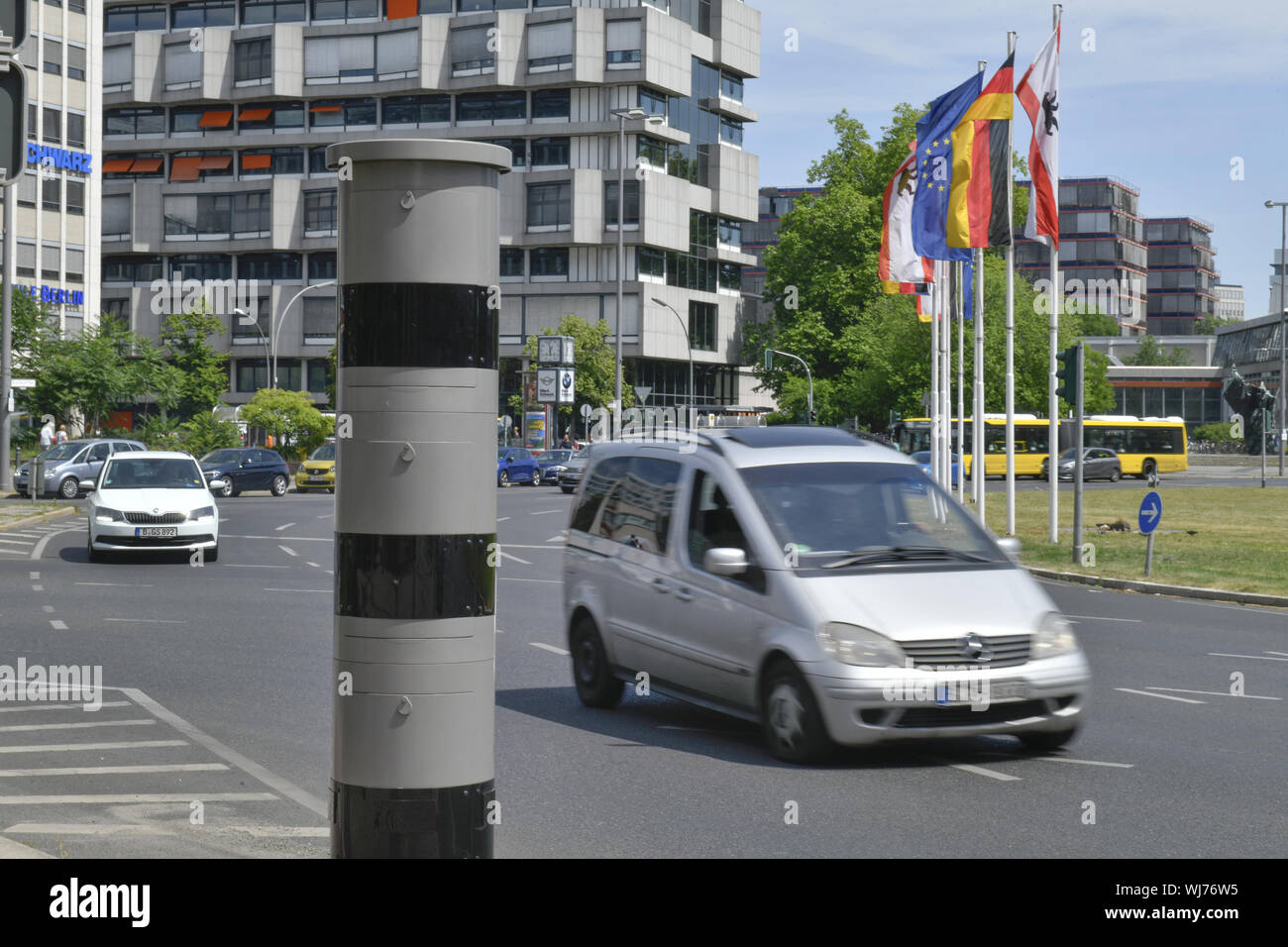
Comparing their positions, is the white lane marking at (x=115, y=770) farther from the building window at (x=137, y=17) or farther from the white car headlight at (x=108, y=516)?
the building window at (x=137, y=17)

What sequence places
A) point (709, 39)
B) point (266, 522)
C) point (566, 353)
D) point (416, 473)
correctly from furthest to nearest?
point (709, 39)
point (566, 353)
point (266, 522)
point (416, 473)

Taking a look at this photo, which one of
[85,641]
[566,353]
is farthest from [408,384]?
[566,353]

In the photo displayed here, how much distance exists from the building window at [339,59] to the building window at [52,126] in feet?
47.7

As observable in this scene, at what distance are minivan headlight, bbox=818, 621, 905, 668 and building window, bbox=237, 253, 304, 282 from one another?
286ft

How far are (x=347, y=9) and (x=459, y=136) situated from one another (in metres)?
11.1

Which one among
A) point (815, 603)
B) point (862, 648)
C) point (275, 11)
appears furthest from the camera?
point (275, 11)

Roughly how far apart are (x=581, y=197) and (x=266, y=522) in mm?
53907

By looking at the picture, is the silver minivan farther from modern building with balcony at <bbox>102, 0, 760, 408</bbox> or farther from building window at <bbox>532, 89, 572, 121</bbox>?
building window at <bbox>532, 89, 572, 121</bbox>

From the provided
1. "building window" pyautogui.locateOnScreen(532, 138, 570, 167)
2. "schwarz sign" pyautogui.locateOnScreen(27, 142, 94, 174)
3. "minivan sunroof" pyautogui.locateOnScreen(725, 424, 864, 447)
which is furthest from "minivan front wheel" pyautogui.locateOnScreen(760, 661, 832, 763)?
"building window" pyautogui.locateOnScreen(532, 138, 570, 167)

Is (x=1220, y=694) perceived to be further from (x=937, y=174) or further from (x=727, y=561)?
(x=937, y=174)

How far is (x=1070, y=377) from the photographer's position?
23.3 metres

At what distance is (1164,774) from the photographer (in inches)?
332

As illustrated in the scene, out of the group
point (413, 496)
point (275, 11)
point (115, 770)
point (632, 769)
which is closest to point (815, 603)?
point (632, 769)
